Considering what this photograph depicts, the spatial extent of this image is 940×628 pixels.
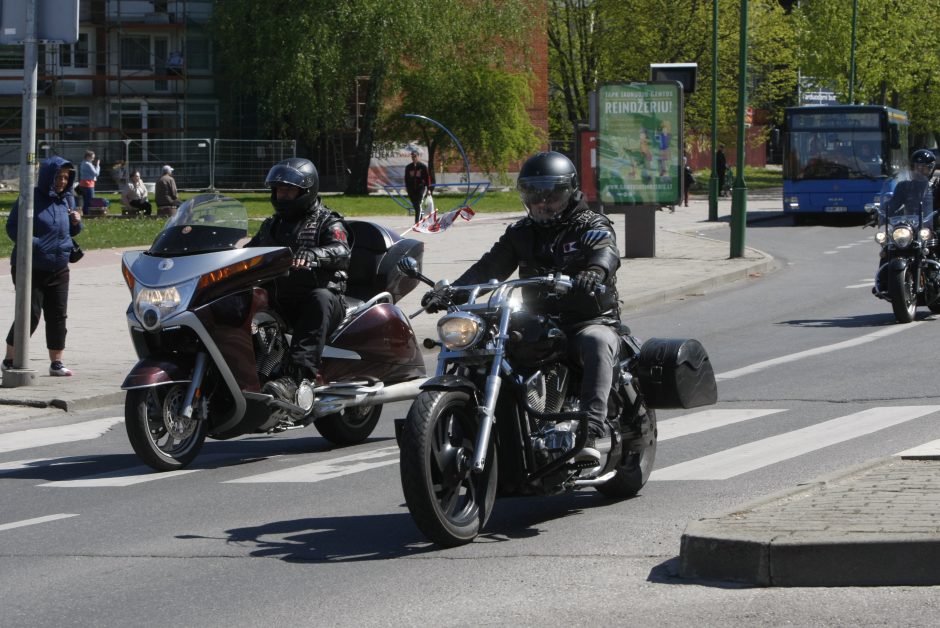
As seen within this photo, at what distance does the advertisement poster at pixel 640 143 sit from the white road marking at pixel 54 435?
15.7 m

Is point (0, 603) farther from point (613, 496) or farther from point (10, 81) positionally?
point (10, 81)

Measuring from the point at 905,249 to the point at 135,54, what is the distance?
51.2 m

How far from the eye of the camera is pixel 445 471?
6117 millimetres

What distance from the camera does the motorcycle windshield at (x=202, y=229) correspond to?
8.67 m

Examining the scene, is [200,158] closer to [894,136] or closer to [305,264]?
[894,136]

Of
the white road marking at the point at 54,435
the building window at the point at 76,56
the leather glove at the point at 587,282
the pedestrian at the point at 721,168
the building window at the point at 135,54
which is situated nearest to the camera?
the leather glove at the point at 587,282

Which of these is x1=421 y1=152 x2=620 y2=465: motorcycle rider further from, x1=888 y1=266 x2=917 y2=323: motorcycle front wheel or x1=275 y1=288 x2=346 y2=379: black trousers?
x1=888 y1=266 x2=917 y2=323: motorcycle front wheel

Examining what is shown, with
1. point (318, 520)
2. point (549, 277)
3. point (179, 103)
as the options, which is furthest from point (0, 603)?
point (179, 103)

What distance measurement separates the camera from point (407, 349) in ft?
31.6

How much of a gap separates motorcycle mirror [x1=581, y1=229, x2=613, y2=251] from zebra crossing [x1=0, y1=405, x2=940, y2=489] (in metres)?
1.58

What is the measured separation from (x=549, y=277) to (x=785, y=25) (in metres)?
58.2

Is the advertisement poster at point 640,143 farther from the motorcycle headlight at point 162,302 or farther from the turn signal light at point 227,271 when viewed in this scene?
the motorcycle headlight at point 162,302

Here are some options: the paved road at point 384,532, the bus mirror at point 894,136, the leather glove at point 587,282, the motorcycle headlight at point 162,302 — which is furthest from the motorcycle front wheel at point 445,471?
the bus mirror at point 894,136

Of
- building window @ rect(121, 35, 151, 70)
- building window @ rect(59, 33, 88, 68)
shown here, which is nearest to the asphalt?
building window @ rect(121, 35, 151, 70)
